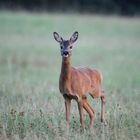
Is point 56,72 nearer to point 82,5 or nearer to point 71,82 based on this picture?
point 71,82

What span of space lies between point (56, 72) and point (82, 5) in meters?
19.7

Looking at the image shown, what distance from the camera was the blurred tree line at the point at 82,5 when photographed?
121ft

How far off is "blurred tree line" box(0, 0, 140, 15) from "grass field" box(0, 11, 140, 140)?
3.73 metres

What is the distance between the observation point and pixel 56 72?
19.7 metres

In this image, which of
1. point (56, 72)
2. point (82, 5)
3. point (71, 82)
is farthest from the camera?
point (82, 5)

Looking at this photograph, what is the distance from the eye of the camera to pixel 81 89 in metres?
9.90

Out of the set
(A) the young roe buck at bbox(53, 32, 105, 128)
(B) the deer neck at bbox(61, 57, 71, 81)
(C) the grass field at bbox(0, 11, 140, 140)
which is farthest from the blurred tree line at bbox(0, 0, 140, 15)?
(B) the deer neck at bbox(61, 57, 71, 81)

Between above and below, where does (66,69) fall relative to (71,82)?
above

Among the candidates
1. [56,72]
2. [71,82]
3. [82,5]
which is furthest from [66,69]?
[82,5]

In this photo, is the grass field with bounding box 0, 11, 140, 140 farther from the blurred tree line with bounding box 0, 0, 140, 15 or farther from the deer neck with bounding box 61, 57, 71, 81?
the blurred tree line with bounding box 0, 0, 140, 15

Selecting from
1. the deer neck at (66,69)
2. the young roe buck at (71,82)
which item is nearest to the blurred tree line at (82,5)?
the young roe buck at (71,82)

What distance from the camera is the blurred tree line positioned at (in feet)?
Result: 121

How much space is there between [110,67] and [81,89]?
414 inches

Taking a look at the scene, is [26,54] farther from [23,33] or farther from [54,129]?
[54,129]
